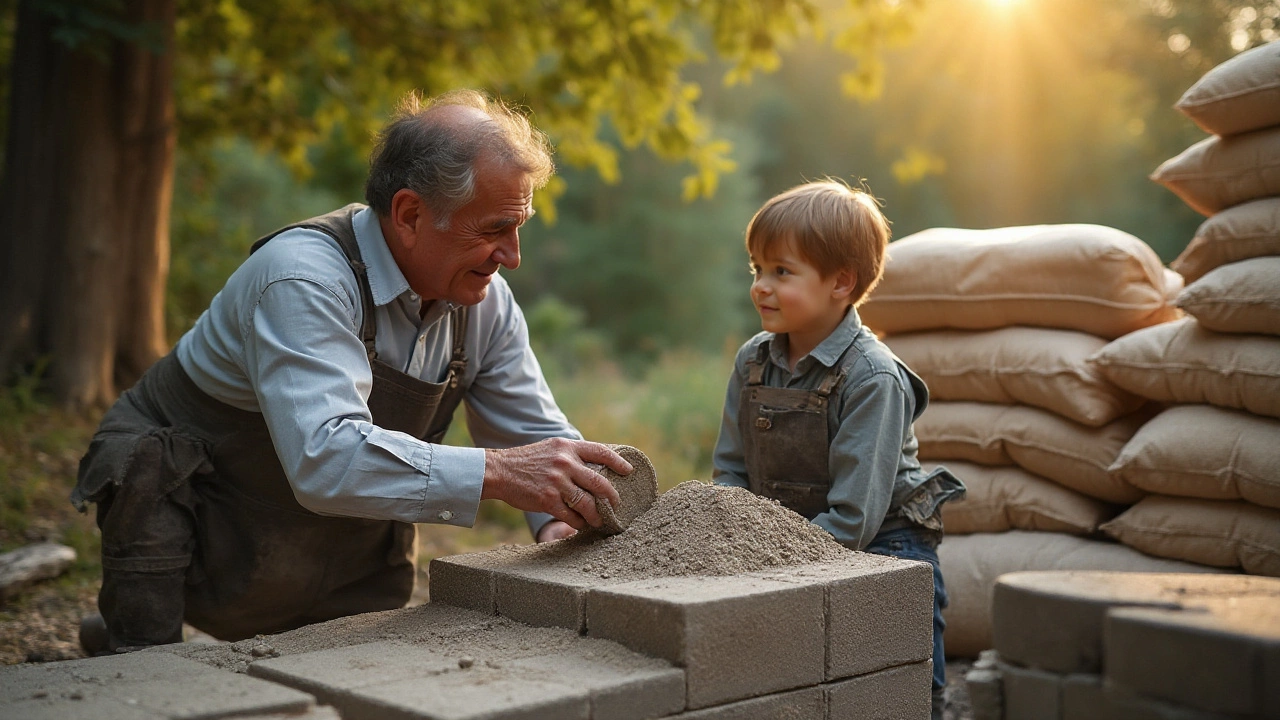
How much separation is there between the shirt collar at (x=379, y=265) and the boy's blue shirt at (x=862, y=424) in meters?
1.06

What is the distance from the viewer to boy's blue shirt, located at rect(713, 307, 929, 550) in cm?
289

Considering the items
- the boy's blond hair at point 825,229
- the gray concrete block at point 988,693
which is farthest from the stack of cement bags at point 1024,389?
the gray concrete block at point 988,693

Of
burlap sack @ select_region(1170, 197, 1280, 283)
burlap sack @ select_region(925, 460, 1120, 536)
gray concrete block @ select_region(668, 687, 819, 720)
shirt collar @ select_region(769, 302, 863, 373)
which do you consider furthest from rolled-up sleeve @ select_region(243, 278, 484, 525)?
burlap sack @ select_region(1170, 197, 1280, 283)

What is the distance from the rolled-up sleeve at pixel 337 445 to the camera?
2.49 m

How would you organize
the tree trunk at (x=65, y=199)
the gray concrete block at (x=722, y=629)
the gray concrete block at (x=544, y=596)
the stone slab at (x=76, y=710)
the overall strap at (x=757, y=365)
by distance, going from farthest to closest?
the tree trunk at (x=65, y=199)
the overall strap at (x=757, y=365)
the gray concrete block at (x=544, y=596)
the gray concrete block at (x=722, y=629)
the stone slab at (x=76, y=710)

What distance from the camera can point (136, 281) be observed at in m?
6.63

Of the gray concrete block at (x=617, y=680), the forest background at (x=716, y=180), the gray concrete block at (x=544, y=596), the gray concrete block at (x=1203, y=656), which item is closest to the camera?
the gray concrete block at (x=1203, y=656)

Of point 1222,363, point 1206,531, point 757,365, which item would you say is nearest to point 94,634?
point 757,365

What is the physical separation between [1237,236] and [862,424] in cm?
162

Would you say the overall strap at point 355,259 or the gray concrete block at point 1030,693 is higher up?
the overall strap at point 355,259

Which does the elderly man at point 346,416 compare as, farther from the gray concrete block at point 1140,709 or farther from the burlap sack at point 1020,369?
the burlap sack at point 1020,369

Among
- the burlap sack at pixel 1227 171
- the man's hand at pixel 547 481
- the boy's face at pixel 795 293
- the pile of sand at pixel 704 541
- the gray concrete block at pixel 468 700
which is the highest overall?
the burlap sack at pixel 1227 171

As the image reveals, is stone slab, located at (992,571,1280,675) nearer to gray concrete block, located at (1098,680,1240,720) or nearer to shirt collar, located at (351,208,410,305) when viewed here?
gray concrete block, located at (1098,680,1240,720)

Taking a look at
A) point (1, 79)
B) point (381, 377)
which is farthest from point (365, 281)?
point (1, 79)
